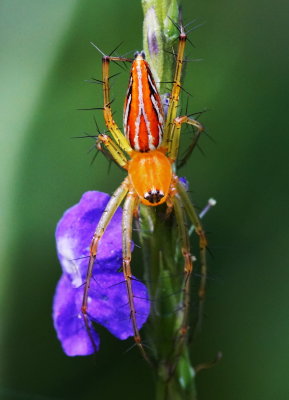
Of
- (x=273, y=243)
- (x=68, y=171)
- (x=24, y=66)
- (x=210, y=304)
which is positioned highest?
(x=24, y=66)

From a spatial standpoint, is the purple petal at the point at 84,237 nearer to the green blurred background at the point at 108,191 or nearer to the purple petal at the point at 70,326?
the purple petal at the point at 70,326

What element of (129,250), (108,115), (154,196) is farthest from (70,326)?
(108,115)

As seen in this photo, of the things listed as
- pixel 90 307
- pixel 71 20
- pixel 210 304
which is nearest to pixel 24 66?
pixel 71 20

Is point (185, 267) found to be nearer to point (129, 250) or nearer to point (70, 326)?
point (129, 250)

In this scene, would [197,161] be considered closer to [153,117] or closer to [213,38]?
[213,38]

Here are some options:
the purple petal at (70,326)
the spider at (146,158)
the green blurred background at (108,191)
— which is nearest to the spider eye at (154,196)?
the spider at (146,158)

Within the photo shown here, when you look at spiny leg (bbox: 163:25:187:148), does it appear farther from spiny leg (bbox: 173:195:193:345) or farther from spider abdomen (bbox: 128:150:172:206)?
spiny leg (bbox: 173:195:193:345)
